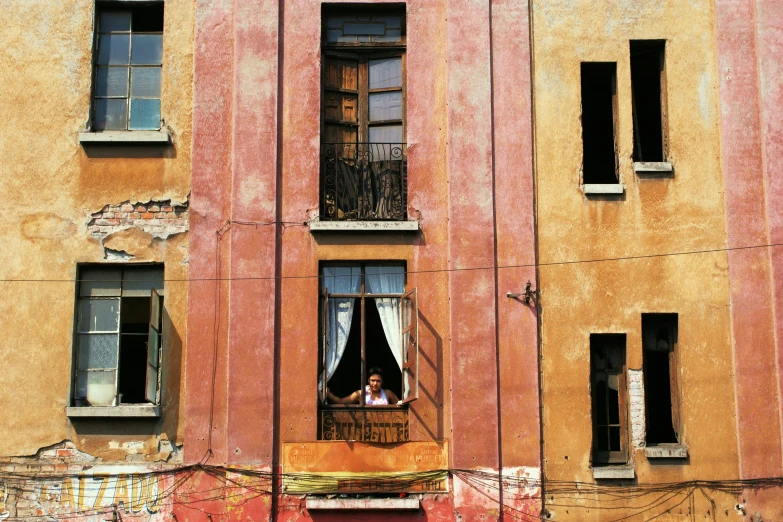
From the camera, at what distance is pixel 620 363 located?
14648mm

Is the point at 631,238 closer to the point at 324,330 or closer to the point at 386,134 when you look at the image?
the point at 386,134

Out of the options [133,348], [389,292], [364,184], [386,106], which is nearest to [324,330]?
[389,292]

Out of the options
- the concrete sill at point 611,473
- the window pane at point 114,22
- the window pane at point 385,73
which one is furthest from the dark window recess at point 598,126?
the window pane at point 114,22

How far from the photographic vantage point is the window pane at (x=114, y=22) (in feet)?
50.4

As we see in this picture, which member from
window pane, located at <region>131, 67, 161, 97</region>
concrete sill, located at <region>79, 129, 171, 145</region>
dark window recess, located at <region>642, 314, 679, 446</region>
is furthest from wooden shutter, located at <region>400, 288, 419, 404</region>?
window pane, located at <region>131, 67, 161, 97</region>

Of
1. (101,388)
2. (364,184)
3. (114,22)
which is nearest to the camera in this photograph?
(101,388)

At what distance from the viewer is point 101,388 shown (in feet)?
47.3

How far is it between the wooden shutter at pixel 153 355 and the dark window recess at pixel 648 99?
6771 millimetres

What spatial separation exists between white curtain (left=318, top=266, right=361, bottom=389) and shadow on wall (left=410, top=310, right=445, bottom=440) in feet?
3.30

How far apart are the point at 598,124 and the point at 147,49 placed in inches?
250

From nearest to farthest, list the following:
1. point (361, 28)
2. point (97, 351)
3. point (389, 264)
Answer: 1. point (97, 351)
2. point (389, 264)
3. point (361, 28)

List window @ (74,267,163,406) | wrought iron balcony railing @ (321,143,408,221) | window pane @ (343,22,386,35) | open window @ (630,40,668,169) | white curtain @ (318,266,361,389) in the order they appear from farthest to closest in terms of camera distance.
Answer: window pane @ (343,22,386,35), open window @ (630,40,668,169), wrought iron balcony railing @ (321,143,408,221), white curtain @ (318,266,361,389), window @ (74,267,163,406)

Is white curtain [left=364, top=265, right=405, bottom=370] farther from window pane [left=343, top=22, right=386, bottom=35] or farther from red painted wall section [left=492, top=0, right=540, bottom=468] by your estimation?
window pane [left=343, top=22, right=386, bottom=35]

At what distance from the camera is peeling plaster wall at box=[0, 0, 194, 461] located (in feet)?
46.4
